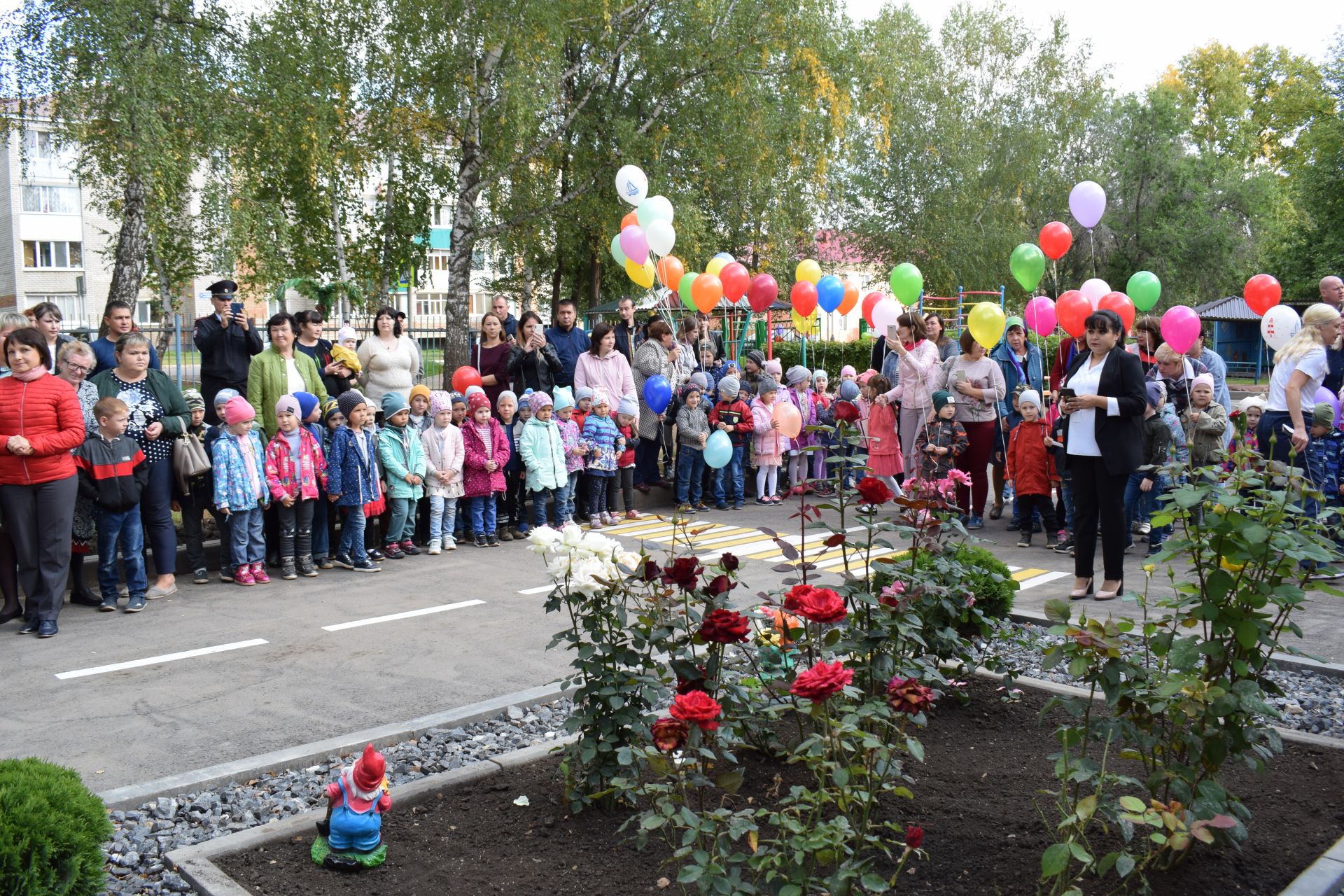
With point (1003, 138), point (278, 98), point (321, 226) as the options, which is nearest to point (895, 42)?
point (1003, 138)

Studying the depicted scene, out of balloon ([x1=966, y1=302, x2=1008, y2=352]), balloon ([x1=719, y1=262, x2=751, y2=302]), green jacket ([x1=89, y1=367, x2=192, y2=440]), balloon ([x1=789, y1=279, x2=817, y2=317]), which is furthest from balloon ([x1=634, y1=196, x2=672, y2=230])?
green jacket ([x1=89, y1=367, x2=192, y2=440])

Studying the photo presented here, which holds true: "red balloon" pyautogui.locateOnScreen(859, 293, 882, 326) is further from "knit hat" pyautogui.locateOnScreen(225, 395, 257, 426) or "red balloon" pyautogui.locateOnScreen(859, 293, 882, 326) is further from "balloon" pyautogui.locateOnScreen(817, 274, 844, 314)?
"knit hat" pyautogui.locateOnScreen(225, 395, 257, 426)

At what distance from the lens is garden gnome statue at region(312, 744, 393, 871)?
357cm

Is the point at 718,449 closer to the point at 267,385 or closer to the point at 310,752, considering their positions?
the point at 267,385

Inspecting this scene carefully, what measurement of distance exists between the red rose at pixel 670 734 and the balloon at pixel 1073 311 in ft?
31.5

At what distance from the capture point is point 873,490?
375cm

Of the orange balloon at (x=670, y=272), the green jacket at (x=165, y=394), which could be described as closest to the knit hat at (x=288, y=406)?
the green jacket at (x=165, y=394)

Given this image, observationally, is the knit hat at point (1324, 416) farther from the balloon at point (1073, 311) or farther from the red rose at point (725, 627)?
the red rose at point (725, 627)

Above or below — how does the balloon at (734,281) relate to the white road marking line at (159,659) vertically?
above

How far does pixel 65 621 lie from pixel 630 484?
6.03 meters

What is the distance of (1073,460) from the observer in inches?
294

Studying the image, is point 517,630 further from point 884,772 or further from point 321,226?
point 321,226

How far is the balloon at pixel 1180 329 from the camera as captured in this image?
11.0 meters

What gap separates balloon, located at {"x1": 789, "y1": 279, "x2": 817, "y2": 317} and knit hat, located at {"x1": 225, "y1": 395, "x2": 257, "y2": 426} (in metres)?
9.10
